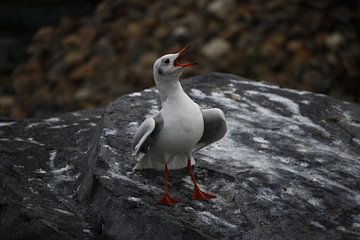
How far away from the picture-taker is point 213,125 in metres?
5.39

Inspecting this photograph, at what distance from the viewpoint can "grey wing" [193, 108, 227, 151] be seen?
17.6 ft

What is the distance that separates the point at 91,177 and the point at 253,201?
1.10m

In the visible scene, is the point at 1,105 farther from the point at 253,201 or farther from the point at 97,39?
the point at 253,201

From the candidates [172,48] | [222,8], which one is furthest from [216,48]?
[222,8]

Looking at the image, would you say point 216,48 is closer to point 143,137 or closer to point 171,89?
point 171,89

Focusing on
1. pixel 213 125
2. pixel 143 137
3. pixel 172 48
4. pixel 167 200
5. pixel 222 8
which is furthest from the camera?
pixel 222 8

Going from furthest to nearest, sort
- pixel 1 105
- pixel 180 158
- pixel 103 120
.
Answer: pixel 1 105
pixel 103 120
pixel 180 158

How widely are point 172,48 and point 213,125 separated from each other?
5.34 m

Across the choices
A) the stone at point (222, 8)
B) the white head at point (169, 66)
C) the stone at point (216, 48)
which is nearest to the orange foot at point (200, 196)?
the white head at point (169, 66)

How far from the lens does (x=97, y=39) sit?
1133 cm

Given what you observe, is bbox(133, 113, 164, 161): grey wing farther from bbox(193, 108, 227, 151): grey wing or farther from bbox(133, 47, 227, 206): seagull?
bbox(193, 108, 227, 151): grey wing

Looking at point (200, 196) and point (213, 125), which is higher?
point (213, 125)

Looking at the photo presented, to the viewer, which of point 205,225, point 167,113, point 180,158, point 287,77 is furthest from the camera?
point 287,77

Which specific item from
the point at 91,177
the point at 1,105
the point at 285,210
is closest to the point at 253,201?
the point at 285,210
